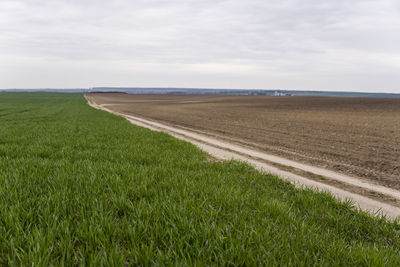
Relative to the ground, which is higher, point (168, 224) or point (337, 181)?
point (168, 224)

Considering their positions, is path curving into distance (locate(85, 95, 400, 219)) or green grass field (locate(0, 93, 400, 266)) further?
path curving into distance (locate(85, 95, 400, 219))

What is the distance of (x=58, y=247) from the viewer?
103 inches

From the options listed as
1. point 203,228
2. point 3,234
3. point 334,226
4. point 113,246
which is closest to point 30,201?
point 3,234

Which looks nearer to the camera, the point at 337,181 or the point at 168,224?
the point at 168,224

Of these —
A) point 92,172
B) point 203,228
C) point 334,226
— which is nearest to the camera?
point 203,228

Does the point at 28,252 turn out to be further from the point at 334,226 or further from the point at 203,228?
the point at 334,226

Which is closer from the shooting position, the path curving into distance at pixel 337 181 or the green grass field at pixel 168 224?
the green grass field at pixel 168 224

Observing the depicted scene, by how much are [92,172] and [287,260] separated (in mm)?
4276

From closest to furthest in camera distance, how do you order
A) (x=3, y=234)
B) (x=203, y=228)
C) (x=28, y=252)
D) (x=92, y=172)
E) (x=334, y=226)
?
(x=28, y=252) < (x=3, y=234) < (x=203, y=228) < (x=334, y=226) < (x=92, y=172)

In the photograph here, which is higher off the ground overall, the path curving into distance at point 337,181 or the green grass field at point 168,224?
the green grass field at point 168,224

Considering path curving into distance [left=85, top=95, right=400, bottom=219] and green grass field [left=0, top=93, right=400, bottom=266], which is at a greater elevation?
green grass field [left=0, top=93, right=400, bottom=266]

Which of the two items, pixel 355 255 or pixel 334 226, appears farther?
pixel 334 226

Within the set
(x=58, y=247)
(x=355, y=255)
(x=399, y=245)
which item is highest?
(x=58, y=247)

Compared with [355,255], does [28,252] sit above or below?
above
